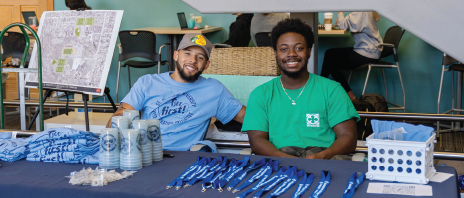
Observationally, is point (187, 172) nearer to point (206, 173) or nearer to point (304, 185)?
point (206, 173)

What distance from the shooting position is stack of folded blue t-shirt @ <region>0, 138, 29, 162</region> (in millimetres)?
1521

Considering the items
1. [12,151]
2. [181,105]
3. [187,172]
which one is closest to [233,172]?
[187,172]

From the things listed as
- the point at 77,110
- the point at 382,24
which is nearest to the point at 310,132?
the point at 77,110

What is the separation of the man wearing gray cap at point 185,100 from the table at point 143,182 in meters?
0.66

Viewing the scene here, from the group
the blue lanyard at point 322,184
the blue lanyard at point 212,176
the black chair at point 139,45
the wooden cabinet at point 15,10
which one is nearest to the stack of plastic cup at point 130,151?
the blue lanyard at point 212,176

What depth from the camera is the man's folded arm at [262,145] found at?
1.86m

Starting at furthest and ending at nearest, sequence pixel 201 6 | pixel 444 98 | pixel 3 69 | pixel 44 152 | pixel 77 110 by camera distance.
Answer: pixel 444 98
pixel 77 110
pixel 3 69
pixel 44 152
pixel 201 6

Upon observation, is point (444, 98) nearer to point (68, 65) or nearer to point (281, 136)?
point (281, 136)

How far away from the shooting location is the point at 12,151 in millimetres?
→ 1531

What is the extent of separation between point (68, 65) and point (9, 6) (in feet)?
14.6

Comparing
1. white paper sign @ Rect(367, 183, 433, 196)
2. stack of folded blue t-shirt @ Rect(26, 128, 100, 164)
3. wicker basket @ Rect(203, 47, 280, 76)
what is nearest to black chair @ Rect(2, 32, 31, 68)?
wicker basket @ Rect(203, 47, 280, 76)

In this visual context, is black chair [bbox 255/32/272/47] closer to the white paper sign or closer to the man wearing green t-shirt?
the man wearing green t-shirt

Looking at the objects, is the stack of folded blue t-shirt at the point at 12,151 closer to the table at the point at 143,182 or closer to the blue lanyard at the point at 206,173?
the table at the point at 143,182

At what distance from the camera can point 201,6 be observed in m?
1.13
